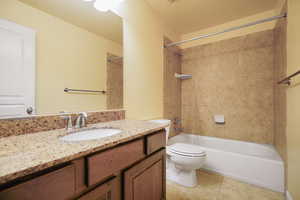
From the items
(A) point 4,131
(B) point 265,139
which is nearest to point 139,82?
(A) point 4,131

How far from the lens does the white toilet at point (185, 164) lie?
1.53 metres

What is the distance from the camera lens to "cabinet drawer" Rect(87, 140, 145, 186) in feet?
1.88

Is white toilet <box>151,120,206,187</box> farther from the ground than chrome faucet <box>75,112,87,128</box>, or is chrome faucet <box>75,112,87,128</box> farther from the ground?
chrome faucet <box>75,112,87,128</box>

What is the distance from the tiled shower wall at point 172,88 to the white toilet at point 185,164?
2.38 ft

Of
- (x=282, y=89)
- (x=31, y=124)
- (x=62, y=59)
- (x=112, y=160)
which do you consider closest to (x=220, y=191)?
(x=282, y=89)

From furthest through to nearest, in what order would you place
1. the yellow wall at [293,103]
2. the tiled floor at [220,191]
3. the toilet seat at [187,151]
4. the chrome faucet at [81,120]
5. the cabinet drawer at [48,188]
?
the toilet seat at [187,151], the tiled floor at [220,191], the yellow wall at [293,103], the chrome faucet at [81,120], the cabinet drawer at [48,188]

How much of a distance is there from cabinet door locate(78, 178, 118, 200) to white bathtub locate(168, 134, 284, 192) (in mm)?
1661

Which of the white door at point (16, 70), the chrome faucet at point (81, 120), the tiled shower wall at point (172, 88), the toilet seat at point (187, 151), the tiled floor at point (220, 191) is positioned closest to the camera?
the white door at point (16, 70)

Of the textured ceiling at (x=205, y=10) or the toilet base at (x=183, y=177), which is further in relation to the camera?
the textured ceiling at (x=205, y=10)

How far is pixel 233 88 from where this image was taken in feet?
7.55

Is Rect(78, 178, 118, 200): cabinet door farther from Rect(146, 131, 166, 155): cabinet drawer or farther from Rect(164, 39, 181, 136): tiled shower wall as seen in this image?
Rect(164, 39, 181, 136): tiled shower wall

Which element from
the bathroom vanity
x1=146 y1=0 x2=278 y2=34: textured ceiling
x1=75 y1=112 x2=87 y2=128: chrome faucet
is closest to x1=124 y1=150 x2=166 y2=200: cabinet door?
the bathroom vanity

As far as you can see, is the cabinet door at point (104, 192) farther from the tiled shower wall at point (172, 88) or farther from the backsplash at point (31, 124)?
the tiled shower wall at point (172, 88)

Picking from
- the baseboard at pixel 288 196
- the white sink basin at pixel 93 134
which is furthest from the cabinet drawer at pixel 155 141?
the baseboard at pixel 288 196
